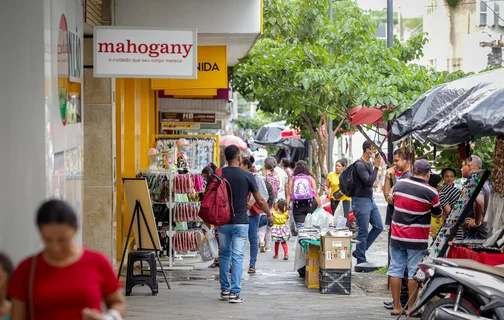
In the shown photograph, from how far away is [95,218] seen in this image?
1148 cm

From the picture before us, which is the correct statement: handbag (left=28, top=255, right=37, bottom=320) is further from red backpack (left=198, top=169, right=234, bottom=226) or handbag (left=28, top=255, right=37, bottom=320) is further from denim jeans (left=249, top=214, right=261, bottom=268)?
denim jeans (left=249, top=214, right=261, bottom=268)

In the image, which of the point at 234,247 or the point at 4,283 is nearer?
the point at 4,283

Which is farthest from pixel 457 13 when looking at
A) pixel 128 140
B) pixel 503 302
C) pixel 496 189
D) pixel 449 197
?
pixel 128 140

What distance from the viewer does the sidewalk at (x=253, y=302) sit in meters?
10.2

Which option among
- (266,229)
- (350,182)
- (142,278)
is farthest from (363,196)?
(142,278)

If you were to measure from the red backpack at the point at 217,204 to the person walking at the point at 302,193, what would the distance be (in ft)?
17.1

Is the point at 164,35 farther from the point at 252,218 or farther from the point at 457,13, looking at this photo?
the point at 457,13

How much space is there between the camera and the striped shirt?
979 cm

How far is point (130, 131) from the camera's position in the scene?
1577 centimetres

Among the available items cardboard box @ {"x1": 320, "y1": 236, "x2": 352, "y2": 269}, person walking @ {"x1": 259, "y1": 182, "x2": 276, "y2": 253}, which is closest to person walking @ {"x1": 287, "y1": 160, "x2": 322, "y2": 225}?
person walking @ {"x1": 259, "y1": 182, "x2": 276, "y2": 253}

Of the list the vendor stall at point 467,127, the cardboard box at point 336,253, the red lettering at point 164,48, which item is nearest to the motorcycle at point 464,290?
the vendor stall at point 467,127

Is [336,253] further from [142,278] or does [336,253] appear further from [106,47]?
[106,47]

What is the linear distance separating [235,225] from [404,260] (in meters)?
2.17

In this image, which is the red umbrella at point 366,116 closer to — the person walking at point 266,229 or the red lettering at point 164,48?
the person walking at point 266,229
